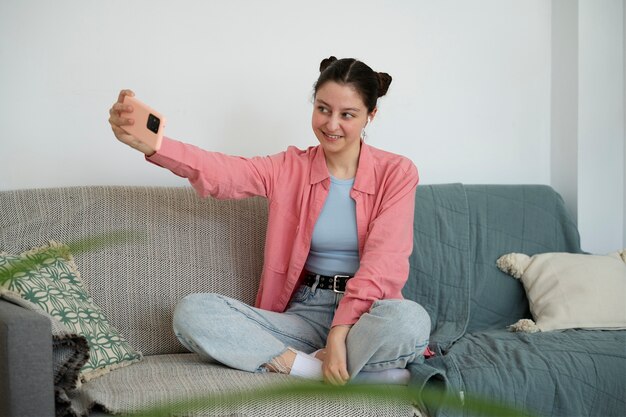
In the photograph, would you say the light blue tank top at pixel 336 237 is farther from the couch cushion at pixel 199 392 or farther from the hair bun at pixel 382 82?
the couch cushion at pixel 199 392

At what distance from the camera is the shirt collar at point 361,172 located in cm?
232

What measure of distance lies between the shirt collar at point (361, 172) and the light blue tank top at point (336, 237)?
0.15 ft

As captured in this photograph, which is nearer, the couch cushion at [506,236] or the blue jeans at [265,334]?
the blue jeans at [265,334]

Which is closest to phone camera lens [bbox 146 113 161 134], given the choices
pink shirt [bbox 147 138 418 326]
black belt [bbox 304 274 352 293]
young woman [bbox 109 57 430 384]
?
young woman [bbox 109 57 430 384]

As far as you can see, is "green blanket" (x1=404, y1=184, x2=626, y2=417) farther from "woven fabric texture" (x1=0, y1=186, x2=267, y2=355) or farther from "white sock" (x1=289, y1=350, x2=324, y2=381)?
"woven fabric texture" (x1=0, y1=186, x2=267, y2=355)

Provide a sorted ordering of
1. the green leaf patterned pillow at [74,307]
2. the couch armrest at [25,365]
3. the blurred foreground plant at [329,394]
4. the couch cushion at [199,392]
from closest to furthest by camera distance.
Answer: the blurred foreground plant at [329,394], the couch armrest at [25,365], the couch cushion at [199,392], the green leaf patterned pillow at [74,307]

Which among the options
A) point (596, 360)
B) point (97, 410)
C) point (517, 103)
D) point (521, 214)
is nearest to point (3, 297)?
point (97, 410)

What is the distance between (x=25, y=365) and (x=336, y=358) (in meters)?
0.79

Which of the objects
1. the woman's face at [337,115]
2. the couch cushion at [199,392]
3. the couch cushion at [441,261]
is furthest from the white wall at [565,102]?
the couch cushion at [199,392]

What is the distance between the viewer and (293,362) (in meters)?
2.05

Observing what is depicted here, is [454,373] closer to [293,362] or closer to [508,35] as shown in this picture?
[293,362]

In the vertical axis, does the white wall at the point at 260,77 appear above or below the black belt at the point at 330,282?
above

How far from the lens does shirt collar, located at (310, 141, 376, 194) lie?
2316mm

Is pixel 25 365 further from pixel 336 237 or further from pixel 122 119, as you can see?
pixel 336 237
